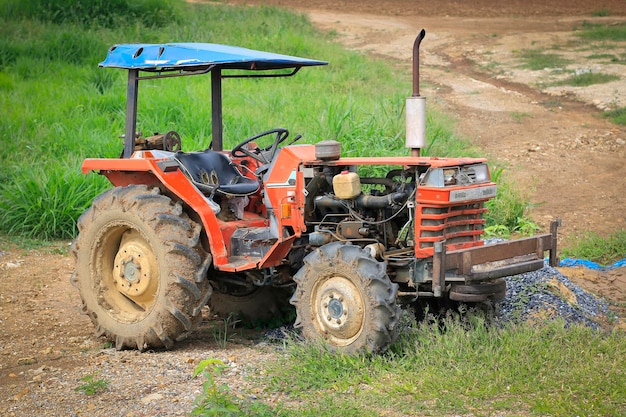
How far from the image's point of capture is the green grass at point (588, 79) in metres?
16.1

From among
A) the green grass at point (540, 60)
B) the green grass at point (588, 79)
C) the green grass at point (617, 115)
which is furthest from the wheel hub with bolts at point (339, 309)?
the green grass at point (540, 60)

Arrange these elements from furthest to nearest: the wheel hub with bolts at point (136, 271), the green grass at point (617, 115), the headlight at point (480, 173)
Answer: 1. the green grass at point (617, 115)
2. the wheel hub with bolts at point (136, 271)
3. the headlight at point (480, 173)

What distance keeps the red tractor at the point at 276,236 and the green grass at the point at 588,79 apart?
10.4 m

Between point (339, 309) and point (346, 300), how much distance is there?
0.32ft

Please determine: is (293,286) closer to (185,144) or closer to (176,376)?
(176,376)

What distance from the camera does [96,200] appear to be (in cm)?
674

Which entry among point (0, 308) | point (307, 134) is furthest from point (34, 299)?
point (307, 134)

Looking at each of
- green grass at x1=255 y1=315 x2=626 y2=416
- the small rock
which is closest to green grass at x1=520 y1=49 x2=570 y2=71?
green grass at x1=255 y1=315 x2=626 y2=416

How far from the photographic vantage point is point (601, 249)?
943 centimetres

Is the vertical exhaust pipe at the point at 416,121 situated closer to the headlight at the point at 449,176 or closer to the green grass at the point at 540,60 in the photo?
the headlight at the point at 449,176

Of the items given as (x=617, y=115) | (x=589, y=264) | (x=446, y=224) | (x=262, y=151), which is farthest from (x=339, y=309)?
(x=617, y=115)

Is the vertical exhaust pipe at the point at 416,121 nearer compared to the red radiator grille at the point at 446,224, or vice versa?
the red radiator grille at the point at 446,224

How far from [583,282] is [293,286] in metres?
2.86

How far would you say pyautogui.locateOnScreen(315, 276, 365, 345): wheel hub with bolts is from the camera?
5.69 meters
